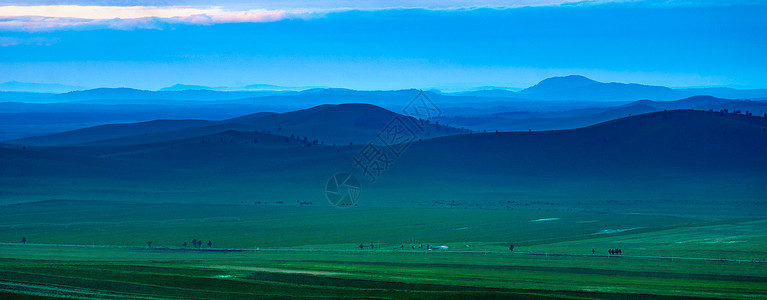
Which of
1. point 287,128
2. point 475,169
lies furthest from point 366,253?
point 287,128

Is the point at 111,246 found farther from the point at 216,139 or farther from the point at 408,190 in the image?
the point at 216,139

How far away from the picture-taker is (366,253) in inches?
2051

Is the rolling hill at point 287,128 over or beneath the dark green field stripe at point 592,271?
over

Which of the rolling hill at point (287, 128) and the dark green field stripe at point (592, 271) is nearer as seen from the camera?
the dark green field stripe at point (592, 271)

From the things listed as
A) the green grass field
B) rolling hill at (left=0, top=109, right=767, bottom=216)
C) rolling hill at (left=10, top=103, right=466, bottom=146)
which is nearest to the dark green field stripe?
the green grass field

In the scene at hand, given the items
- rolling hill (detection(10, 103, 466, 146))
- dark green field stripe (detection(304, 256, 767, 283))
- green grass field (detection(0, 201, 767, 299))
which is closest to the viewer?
green grass field (detection(0, 201, 767, 299))

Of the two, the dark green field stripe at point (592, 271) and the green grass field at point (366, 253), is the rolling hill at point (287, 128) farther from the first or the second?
the dark green field stripe at point (592, 271)

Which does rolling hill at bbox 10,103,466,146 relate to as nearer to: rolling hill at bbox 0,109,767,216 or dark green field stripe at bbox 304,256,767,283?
rolling hill at bbox 0,109,767,216

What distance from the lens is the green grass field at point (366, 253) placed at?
36312 mm

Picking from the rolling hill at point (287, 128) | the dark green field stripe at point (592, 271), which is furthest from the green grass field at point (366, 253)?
the rolling hill at point (287, 128)

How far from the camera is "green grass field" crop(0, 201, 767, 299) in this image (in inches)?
1430

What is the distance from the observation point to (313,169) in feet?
344

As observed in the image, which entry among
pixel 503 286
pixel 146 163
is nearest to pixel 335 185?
pixel 146 163

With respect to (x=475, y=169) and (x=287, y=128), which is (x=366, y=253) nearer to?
(x=475, y=169)
